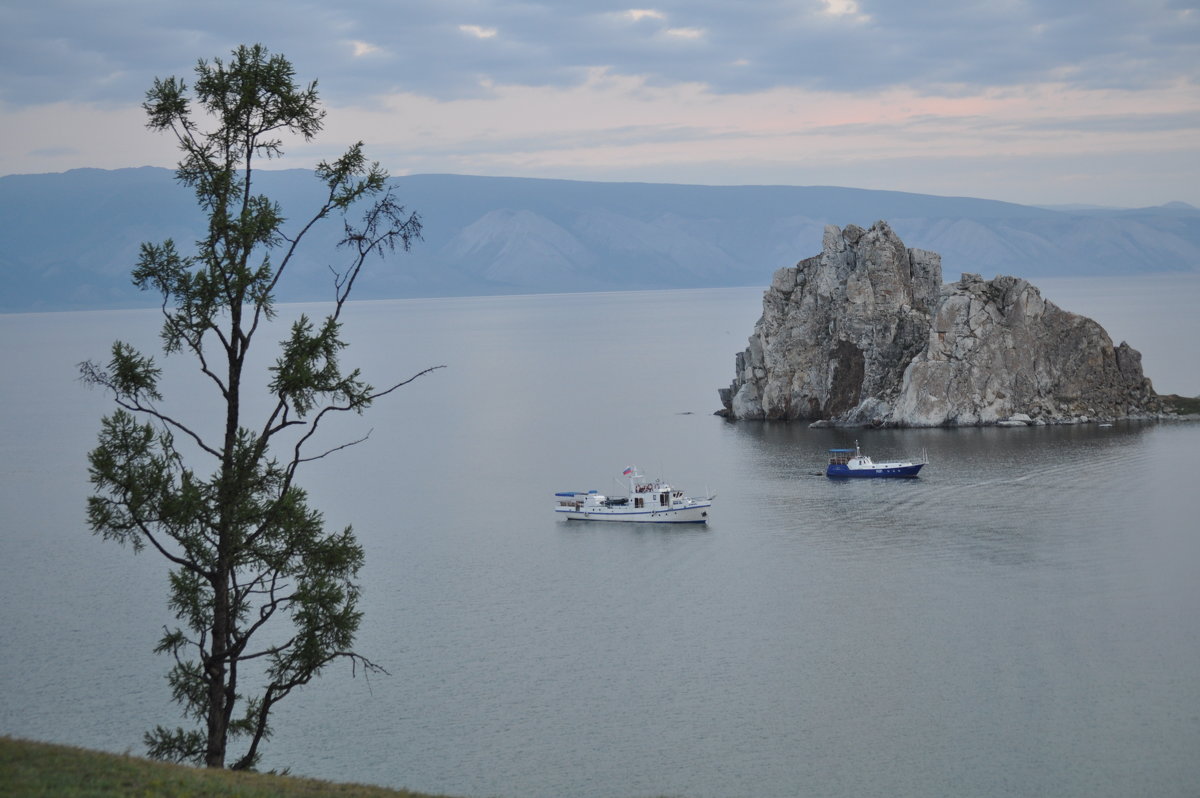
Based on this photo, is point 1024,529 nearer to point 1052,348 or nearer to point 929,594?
point 929,594

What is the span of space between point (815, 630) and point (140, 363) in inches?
1353

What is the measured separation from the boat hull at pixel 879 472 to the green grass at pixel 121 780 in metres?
69.2

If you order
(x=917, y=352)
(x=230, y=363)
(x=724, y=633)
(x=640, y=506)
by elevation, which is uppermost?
(x=917, y=352)

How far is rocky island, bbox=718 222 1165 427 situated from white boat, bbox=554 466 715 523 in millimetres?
38986

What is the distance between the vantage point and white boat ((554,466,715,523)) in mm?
76562

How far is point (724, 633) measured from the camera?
49781mm

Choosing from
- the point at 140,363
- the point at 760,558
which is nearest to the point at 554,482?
the point at 760,558

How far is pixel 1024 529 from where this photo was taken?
68.4m

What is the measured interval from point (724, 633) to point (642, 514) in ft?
94.2

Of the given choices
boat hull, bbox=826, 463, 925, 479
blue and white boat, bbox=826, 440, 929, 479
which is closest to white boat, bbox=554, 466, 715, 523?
boat hull, bbox=826, 463, 925, 479

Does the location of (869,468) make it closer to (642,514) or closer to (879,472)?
(879,472)

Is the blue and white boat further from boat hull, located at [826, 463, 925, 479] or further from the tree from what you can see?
the tree

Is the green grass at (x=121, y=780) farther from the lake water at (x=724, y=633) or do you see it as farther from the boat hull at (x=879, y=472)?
the boat hull at (x=879, y=472)

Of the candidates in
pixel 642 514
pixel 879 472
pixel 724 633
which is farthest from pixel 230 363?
pixel 879 472
